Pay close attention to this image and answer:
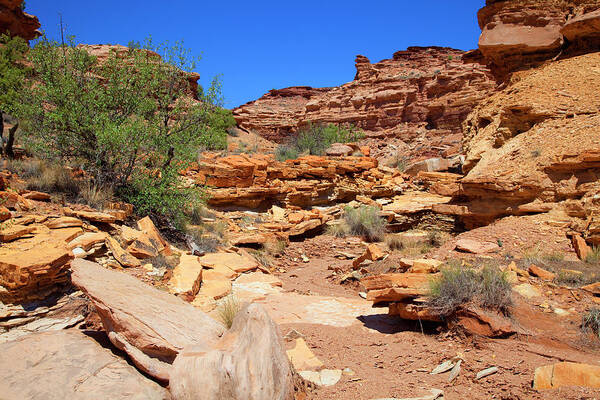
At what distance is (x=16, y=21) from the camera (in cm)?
2520

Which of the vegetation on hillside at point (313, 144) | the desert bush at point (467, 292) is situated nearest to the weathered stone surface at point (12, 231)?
the desert bush at point (467, 292)

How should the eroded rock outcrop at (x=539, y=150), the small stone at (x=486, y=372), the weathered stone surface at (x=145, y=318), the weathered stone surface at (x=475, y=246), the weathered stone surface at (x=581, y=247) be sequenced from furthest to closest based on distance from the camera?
the eroded rock outcrop at (x=539, y=150) < the weathered stone surface at (x=475, y=246) < the weathered stone surface at (x=581, y=247) < the small stone at (x=486, y=372) < the weathered stone surface at (x=145, y=318)

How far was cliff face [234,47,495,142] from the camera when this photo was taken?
30328 mm

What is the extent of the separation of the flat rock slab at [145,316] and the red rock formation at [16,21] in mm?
28237

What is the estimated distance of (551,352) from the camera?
3.70 meters

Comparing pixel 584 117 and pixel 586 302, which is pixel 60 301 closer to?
pixel 586 302

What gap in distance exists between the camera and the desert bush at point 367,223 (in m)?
12.1

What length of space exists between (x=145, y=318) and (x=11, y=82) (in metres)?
10.8

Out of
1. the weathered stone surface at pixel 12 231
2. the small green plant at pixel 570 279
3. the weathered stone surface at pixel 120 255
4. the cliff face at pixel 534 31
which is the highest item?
the cliff face at pixel 534 31

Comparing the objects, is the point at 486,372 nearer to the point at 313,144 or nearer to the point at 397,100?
the point at 313,144

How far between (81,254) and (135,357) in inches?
118

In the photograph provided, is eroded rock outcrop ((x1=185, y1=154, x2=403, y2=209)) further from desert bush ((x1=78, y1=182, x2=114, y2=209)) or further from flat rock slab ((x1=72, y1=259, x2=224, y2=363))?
flat rock slab ((x1=72, y1=259, x2=224, y2=363))

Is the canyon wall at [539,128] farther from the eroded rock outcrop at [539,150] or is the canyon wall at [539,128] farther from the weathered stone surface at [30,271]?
the weathered stone surface at [30,271]

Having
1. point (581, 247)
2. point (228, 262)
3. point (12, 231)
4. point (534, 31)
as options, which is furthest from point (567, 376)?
point (534, 31)
